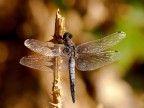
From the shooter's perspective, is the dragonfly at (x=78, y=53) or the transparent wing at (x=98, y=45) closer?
the dragonfly at (x=78, y=53)

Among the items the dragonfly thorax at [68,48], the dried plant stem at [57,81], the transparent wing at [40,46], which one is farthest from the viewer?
the dragonfly thorax at [68,48]

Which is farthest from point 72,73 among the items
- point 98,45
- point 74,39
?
point 74,39

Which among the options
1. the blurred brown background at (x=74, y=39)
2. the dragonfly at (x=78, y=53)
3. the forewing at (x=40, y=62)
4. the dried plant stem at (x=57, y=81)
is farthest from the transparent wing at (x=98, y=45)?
the blurred brown background at (x=74, y=39)

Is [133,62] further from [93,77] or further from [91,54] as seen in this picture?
[91,54]

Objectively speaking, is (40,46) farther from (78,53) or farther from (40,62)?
(78,53)

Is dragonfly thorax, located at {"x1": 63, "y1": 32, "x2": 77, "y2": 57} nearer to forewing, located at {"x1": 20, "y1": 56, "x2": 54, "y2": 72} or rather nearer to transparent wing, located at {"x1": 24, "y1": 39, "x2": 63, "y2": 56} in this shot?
transparent wing, located at {"x1": 24, "y1": 39, "x2": 63, "y2": 56}

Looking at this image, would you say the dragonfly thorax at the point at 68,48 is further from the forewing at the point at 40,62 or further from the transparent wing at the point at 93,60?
the forewing at the point at 40,62

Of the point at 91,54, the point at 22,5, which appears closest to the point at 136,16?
the point at 22,5

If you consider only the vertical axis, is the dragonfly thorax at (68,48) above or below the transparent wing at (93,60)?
above
